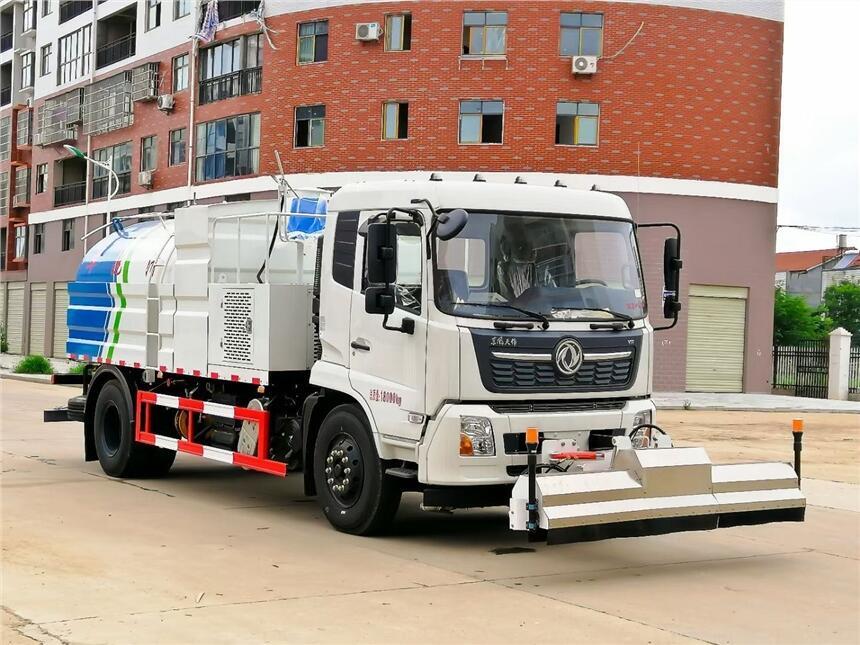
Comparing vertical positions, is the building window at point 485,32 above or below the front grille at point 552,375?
above

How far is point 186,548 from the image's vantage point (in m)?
9.38

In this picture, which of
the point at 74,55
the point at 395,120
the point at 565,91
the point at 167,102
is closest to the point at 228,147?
the point at 167,102

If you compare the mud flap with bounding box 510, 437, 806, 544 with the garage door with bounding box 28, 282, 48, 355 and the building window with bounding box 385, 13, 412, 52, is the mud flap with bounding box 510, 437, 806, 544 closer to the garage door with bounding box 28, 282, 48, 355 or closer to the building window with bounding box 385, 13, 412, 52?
the building window with bounding box 385, 13, 412, 52

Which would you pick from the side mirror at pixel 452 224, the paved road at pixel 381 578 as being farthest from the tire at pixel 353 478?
the side mirror at pixel 452 224

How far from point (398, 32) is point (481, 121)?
383 centimetres

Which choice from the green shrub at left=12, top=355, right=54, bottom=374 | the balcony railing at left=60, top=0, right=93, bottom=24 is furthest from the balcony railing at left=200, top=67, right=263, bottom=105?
the balcony railing at left=60, top=0, right=93, bottom=24

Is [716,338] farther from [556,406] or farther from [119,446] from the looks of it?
[556,406]

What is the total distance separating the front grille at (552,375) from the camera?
30.1 ft

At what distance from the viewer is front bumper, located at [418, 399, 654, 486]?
902cm

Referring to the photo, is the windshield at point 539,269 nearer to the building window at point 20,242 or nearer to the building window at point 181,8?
the building window at point 181,8

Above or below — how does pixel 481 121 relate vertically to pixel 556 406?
above

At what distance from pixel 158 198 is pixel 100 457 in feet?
107

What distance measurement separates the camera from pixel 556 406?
9.44 metres

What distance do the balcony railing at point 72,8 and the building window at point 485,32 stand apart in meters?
23.8
